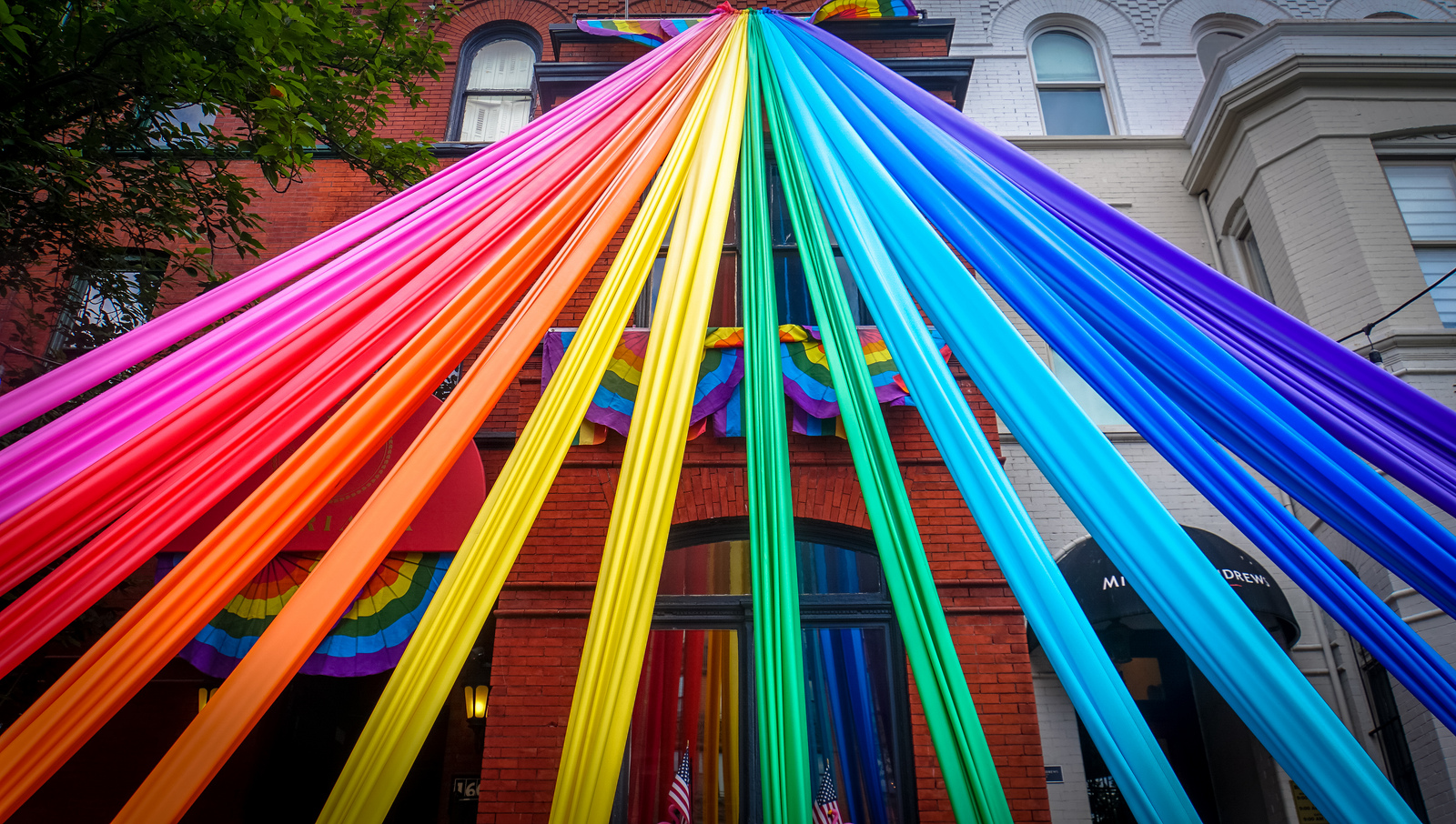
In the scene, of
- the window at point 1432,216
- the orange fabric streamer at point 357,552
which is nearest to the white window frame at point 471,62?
the orange fabric streamer at point 357,552

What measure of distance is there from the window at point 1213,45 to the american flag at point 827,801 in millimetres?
9987

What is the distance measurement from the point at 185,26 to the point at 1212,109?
921 cm

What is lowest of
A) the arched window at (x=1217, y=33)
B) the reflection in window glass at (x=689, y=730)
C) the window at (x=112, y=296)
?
the reflection in window glass at (x=689, y=730)

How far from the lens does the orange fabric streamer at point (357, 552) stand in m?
1.86

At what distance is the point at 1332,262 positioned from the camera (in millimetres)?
7082

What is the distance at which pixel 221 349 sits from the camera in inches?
103

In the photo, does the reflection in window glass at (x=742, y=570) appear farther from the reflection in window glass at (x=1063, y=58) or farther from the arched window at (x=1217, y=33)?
the arched window at (x=1217, y=33)

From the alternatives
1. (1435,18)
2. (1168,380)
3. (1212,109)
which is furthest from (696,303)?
(1435,18)

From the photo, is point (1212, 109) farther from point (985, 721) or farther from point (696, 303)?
point (696, 303)

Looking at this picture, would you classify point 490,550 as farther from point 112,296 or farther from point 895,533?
point 112,296

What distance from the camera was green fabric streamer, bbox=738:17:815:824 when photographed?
2.18 m

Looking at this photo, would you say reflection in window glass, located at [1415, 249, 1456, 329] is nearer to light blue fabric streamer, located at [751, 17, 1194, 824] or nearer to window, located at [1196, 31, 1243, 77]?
window, located at [1196, 31, 1243, 77]

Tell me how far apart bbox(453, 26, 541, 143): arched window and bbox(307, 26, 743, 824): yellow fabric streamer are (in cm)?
608

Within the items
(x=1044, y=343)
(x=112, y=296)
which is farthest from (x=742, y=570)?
(x=112, y=296)
